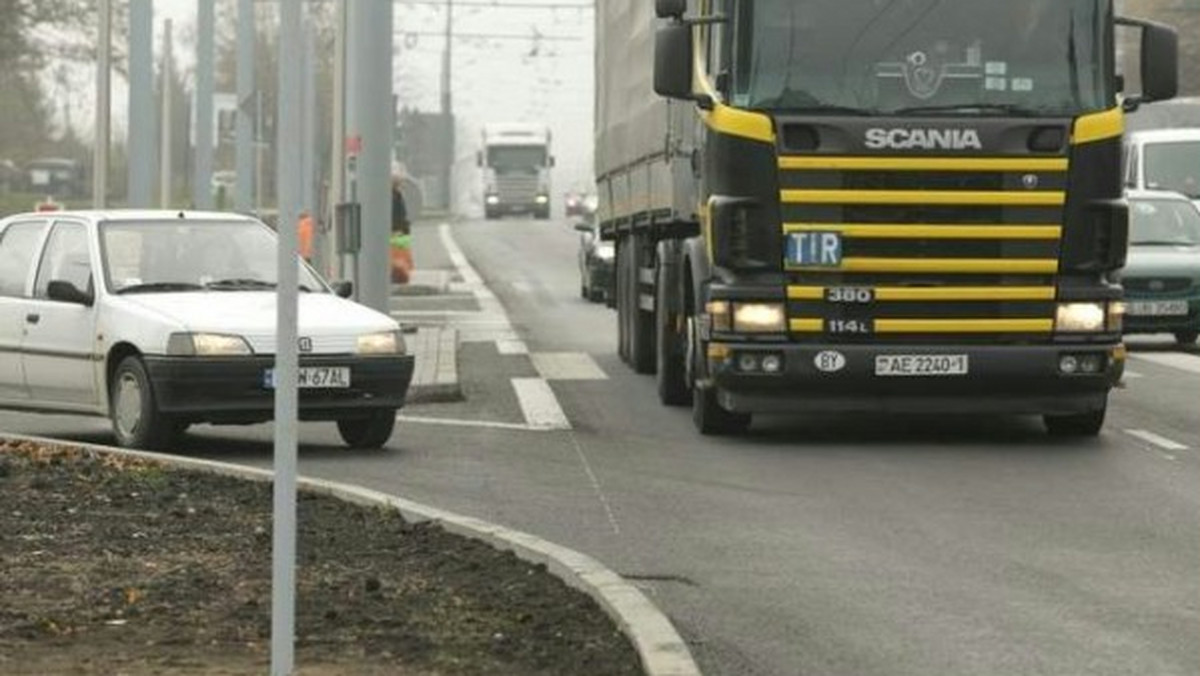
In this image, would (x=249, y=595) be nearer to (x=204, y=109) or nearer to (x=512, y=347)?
(x=512, y=347)

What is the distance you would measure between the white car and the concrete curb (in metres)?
1.01

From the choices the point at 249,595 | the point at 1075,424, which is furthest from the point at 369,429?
the point at 249,595

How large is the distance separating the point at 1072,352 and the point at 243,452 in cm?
516

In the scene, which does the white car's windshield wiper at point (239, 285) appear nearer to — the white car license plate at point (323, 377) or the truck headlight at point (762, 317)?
the white car license plate at point (323, 377)

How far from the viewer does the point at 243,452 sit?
1499 centimetres

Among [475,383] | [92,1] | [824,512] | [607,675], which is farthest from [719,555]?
[92,1]

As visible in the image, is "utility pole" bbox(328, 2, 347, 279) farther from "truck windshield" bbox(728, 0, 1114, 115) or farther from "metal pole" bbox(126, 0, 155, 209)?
"truck windshield" bbox(728, 0, 1114, 115)

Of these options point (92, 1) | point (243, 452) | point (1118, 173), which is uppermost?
point (92, 1)

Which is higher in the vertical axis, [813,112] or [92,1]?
[92,1]

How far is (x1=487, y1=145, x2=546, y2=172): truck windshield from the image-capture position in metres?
84.9

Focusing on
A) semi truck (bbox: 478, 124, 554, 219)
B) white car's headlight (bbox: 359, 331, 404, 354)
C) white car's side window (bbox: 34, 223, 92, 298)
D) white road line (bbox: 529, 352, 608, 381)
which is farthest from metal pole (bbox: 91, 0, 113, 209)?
semi truck (bbox: 478, 124, 554, 219)

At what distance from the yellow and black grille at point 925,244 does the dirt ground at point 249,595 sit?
4.31 m

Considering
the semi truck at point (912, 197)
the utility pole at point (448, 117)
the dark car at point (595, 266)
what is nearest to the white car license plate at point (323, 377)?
the semi truck at point (912, 197)

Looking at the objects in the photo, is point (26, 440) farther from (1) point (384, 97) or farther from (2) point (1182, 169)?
(2) point (1182, 169)
